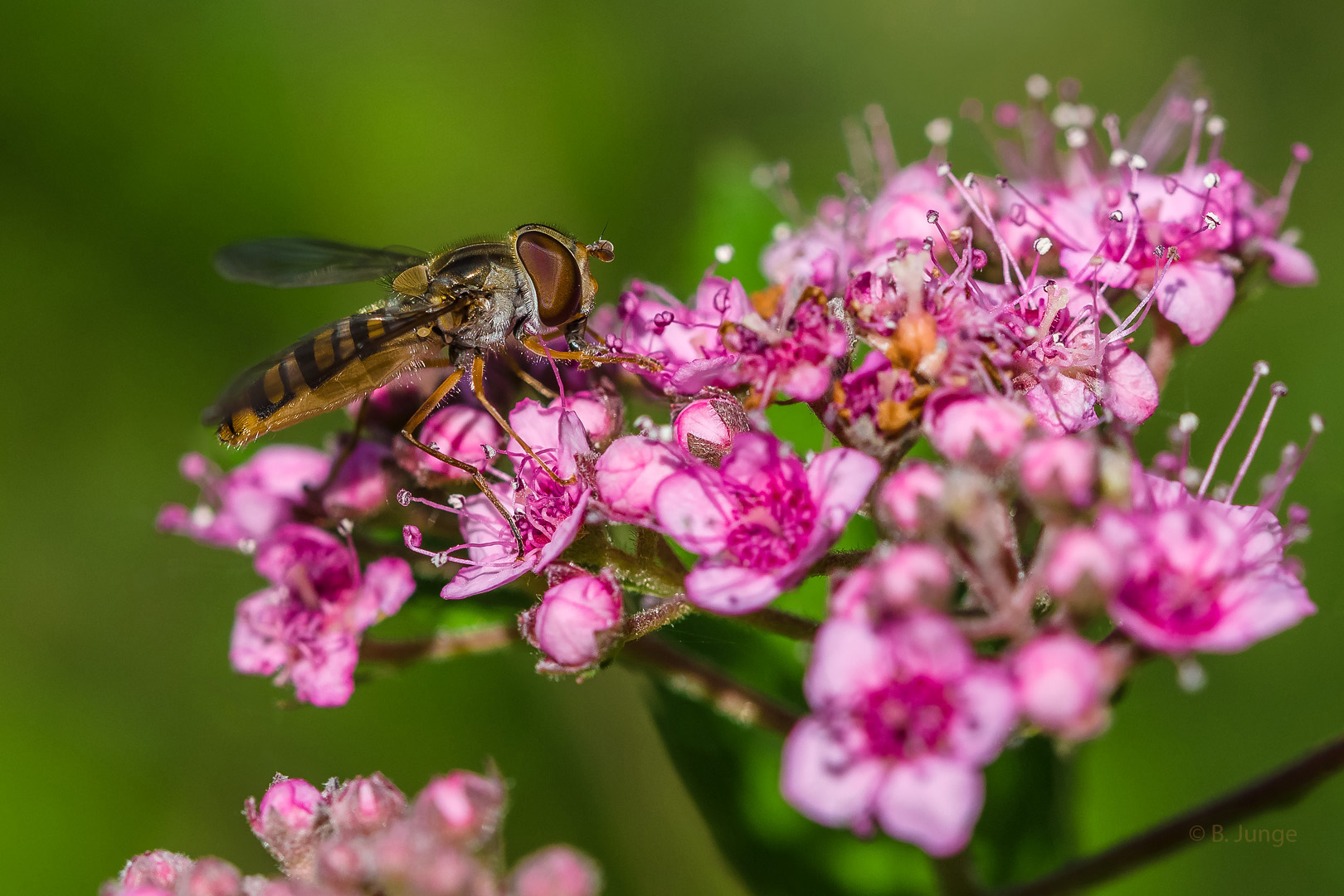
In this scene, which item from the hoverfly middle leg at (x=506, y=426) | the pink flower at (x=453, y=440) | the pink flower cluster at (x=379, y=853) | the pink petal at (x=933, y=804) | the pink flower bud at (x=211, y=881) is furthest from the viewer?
the pink flower at (x=453, y=440)

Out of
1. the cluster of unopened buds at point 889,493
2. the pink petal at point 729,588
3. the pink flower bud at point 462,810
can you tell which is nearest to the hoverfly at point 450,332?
the cluster of unopened buds at point 889,493

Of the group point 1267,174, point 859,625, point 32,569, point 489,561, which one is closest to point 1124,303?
point 859,625

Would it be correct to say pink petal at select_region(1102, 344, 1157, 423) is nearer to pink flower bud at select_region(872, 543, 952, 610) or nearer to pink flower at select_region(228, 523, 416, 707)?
pink flower bud at select_region(872, 543, 952, 610)

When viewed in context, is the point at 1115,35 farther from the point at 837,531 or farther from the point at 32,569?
the point at 32,569

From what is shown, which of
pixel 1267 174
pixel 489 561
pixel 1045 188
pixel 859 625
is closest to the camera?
pixel 859 625

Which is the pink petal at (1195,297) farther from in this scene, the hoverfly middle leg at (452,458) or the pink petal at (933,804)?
the hoverfly middle leg at (452,458)
